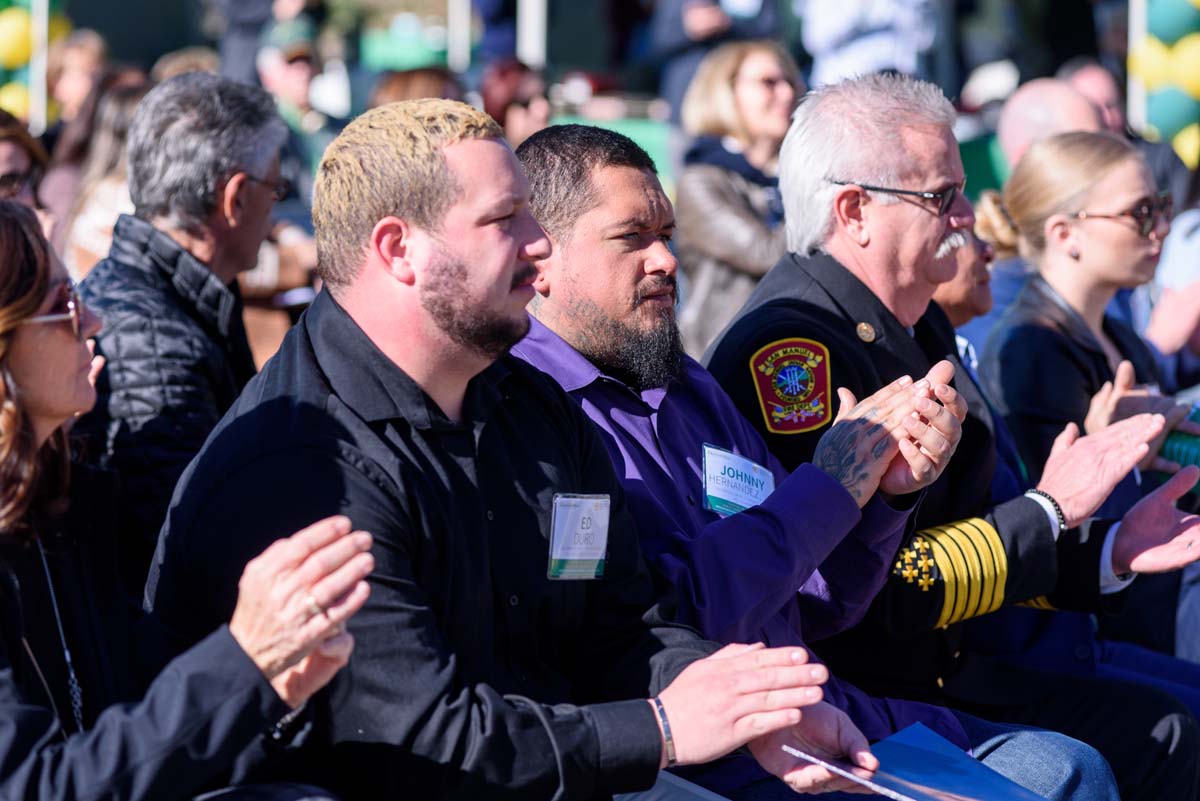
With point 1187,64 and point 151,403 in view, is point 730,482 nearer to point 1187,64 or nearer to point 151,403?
point 151,403

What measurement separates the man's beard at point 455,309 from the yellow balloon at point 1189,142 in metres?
7.04

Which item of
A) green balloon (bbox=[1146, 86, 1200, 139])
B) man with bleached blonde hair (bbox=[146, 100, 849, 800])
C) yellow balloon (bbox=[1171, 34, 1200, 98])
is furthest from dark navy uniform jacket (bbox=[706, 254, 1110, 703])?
green balloon (bbox=[1146, 86, 1200, 139])

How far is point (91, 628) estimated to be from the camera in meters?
2.28

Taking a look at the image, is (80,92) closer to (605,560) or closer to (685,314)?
(685,314)

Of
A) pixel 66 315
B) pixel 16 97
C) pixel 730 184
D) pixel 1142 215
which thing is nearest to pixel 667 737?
pixel 66 315

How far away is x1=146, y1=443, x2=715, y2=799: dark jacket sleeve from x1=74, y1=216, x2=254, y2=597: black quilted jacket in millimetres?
901

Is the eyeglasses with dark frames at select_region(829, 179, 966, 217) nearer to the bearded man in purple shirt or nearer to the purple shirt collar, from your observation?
→ the bearded man in purple shirt

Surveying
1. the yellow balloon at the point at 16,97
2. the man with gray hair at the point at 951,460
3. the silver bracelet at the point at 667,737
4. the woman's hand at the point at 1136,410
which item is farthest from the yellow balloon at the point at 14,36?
the silver bracelet at the point at 667,737

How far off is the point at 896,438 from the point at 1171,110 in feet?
20.9

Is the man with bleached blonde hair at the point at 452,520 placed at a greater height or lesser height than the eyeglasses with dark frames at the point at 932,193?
lesser

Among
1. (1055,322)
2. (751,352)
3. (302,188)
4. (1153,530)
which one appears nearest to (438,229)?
(751,352)

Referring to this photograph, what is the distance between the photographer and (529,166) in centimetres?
330

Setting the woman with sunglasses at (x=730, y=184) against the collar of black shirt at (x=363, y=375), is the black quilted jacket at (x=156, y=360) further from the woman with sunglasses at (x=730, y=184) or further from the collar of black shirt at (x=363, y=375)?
the woman with sunglasses at (x=730, y=184)

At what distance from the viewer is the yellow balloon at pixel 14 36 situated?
33.2 feet
